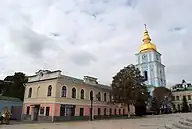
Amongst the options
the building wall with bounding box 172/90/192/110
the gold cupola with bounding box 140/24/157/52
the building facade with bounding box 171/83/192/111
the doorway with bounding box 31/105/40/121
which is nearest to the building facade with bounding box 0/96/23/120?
the doorway with bounding box 31/105/40/121

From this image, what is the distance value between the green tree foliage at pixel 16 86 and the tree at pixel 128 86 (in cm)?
1851

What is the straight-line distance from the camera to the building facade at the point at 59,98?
31875mm

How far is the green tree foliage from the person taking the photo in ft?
145

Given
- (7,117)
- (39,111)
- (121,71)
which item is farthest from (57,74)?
(121,71)

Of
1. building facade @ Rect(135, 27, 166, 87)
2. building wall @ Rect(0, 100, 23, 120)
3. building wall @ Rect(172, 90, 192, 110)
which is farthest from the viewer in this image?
building wall @ Rect(172, 90, 192, 110)

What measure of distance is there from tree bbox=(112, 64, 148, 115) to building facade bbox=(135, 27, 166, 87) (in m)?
30.2

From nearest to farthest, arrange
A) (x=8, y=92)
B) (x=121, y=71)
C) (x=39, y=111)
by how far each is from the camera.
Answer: (x=39, y=111) < (x=121, y=71) < (x=8, y=92)

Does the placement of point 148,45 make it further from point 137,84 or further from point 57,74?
point 57,74

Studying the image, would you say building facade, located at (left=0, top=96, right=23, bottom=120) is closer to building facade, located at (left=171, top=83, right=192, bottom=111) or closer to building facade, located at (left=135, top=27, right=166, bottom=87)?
building facade, located at (left=135, top=27, right=166, bottom=87)

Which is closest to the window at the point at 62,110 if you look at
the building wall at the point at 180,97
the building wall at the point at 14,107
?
the building wall at the point at 14,107

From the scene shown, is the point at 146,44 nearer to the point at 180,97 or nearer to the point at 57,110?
the point at 180,97

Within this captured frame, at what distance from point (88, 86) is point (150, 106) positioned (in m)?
28.3

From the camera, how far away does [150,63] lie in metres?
70.8

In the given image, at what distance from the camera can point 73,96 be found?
114 feet
